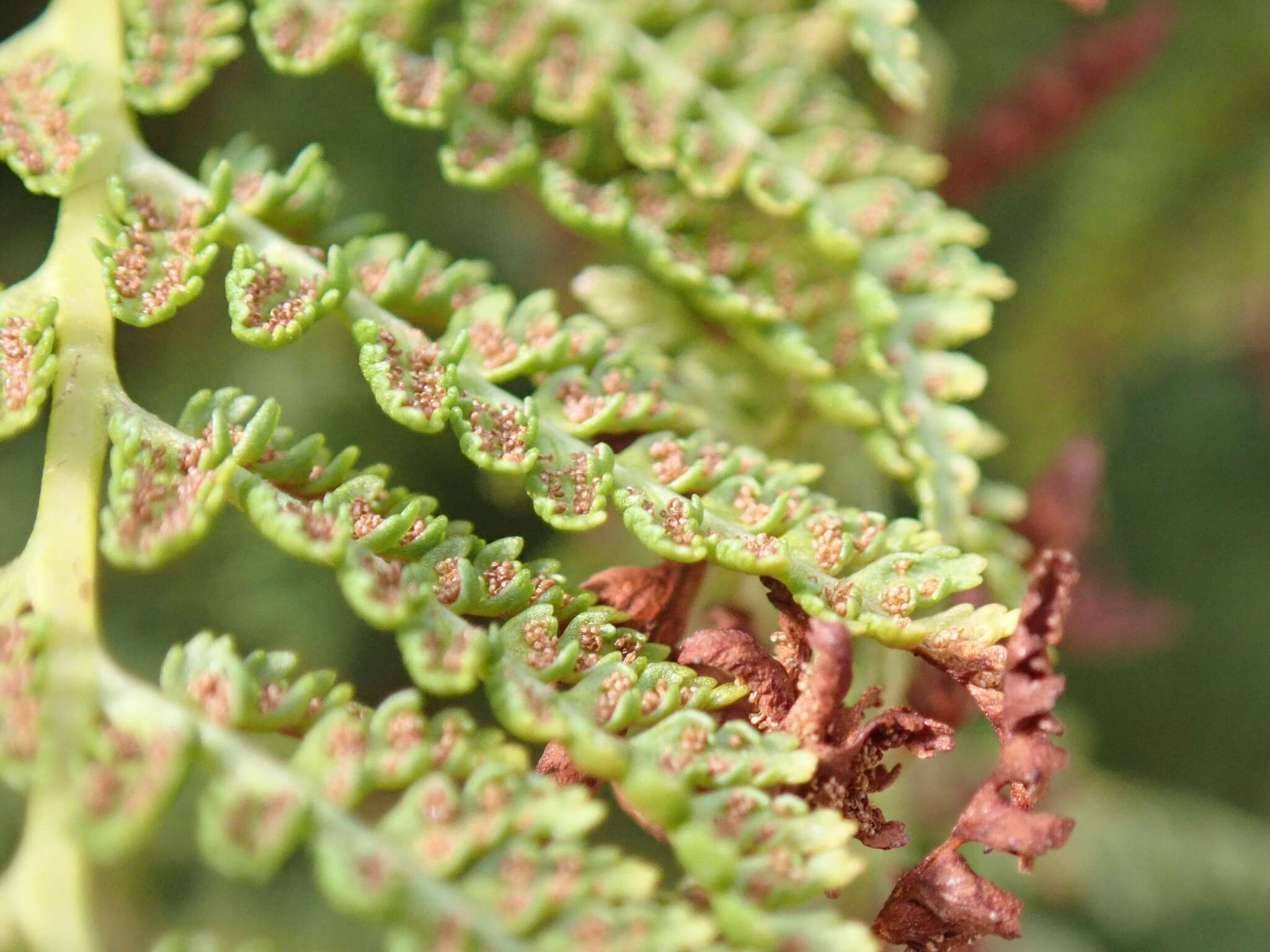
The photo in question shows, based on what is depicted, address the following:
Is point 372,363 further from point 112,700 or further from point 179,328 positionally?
point 179,328

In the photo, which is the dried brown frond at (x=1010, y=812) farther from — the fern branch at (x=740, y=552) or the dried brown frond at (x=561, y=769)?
the dried brown frond at (x=561, y=769)

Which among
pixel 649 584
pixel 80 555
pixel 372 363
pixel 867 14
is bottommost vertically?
pixel 80 555

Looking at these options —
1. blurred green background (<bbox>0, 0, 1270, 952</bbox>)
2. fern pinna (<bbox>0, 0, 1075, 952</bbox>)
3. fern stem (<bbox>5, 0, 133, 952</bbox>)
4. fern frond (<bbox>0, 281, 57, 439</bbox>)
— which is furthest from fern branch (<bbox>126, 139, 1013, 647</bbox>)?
blurred green background (<bbox>0, 0, 1270, 952</bbox>)

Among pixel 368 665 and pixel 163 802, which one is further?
pixel 368 665

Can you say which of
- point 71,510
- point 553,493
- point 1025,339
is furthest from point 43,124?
point 1025,339

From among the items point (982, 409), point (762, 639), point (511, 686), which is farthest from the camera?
point (982, 409)

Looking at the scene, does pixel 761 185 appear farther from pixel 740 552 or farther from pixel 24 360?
pixel 24 360

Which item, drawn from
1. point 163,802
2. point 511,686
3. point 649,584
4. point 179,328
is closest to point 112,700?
point 163,802

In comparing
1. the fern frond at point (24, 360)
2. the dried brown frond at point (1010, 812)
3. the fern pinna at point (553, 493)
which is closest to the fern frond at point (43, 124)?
the fern pinna at point (553, 493)
